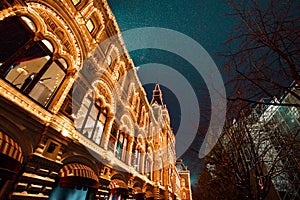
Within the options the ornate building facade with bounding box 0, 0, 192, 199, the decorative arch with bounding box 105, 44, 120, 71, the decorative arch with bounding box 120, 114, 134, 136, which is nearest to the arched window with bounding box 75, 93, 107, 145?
the ornate building facade with bounding box 0, 0, 192, 199

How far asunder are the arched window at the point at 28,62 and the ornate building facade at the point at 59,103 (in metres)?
0.03

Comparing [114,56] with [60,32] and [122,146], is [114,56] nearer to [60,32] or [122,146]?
[60,32]

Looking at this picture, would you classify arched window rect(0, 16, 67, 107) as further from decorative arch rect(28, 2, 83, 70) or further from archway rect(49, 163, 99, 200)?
archway rect(49, 163, 99, 200)

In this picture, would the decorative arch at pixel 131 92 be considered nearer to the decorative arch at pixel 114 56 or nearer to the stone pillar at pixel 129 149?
the decorative arch at pixel 114 56

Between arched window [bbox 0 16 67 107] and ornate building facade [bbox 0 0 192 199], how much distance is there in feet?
0.10

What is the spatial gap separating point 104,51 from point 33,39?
15.1 feet

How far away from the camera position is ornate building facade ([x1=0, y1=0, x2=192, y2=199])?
434cm

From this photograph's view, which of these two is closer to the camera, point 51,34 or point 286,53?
point 286,53

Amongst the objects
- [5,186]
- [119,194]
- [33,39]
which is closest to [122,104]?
[119,194]

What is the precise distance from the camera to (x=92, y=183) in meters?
6.14

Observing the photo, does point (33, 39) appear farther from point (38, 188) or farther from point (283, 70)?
point (283, 70)

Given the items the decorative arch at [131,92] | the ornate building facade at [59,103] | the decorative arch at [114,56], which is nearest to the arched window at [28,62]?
the ornate building facade at [59,103]

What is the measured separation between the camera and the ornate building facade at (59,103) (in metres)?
4.34

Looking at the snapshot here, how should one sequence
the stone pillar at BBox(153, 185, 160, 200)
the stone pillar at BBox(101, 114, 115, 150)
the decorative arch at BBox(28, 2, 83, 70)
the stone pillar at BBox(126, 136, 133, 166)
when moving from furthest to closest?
the stone pillar at BBox(153, 185, 160, 200)
the stone pillar at BBox(126, 136, 133, 166)
the stone pillar at BBox(101, 114, 115, 150)
the decorative arch at BBox(28, 2, 83, 70)
